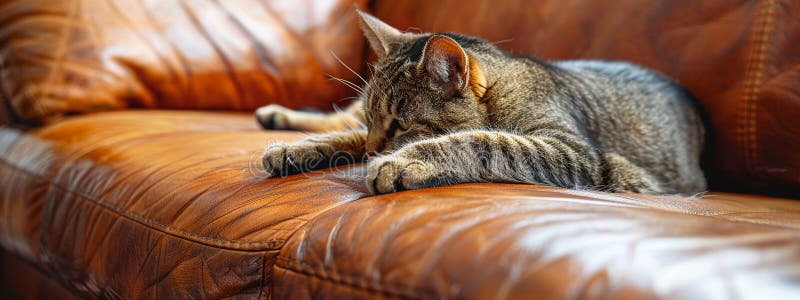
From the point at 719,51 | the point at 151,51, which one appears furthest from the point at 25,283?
the point at 719,51

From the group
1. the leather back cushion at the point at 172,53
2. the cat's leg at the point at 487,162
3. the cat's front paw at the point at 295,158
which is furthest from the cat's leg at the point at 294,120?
the cat's leg at the point at 487,162

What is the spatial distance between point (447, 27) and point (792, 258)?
4.83 feet

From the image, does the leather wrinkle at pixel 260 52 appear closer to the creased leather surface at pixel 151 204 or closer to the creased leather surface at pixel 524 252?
the creased leather surface at pixel 151 204

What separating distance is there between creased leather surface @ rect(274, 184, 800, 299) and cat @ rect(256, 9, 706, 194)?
20 centimetres

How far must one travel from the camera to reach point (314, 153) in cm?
121

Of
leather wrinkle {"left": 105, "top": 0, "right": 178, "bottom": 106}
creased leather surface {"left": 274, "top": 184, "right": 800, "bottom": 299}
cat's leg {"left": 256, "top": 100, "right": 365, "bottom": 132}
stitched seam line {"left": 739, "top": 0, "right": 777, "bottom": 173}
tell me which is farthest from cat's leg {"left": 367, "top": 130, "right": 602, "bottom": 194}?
leather wrinkle {"left": 105, "top": 0, "right": 178, "bottom": 106}

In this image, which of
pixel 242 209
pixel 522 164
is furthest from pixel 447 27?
pixel 242 209

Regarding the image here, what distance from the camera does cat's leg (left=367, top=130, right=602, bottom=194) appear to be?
987 millimetres

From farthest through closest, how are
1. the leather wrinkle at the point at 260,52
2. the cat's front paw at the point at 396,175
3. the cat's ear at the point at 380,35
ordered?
the leather wrinkle at the point at 260,52 → the cat's ear at the point at 380,35 → the cat's front paw at the point at 396,175

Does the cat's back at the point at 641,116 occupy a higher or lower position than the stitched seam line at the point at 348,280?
higher

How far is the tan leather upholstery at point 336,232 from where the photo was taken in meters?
0.59

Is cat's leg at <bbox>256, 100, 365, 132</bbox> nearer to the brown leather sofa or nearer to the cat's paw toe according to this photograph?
the cat's paw toe

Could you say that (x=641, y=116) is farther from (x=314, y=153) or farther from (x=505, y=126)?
(x=314, y=153)

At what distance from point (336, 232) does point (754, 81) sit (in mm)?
965
